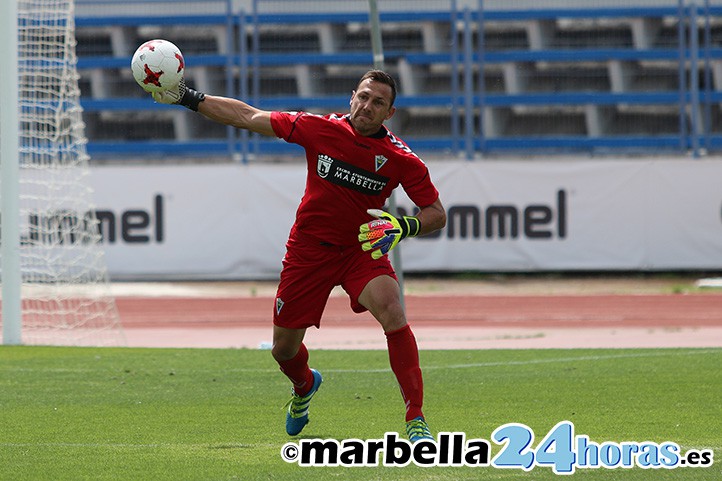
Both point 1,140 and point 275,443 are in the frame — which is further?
point 1,140

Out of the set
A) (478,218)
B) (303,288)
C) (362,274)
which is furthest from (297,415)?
(478,218)

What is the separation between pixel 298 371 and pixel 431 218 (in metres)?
1.36

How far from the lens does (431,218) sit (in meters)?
7.60

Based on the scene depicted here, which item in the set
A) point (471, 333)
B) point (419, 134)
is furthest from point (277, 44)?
point (471, 333)

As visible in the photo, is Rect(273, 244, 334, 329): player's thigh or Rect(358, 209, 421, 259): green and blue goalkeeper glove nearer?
Rect(358, 209, 421, 259): green and blue goalkeeper glove

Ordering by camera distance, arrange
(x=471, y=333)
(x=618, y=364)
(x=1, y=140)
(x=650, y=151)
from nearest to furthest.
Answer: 1. (x=618, y=364)
2. (x=1, y=140)
3. (x=471, y=333)
4. (x=650, y=151)

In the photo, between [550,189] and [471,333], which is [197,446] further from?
[550,189]

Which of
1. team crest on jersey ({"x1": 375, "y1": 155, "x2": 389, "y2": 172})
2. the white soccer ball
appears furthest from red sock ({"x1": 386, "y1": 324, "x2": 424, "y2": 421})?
the white soccer ball

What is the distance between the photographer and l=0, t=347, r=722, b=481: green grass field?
6570mm

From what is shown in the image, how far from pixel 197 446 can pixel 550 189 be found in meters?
17.2

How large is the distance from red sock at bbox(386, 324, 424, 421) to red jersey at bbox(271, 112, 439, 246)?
73cm

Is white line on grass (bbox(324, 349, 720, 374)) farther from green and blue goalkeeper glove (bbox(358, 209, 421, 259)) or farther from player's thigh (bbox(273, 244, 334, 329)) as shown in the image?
green and blue goalkeeper glove (bbox(358, 209, 421, 259))

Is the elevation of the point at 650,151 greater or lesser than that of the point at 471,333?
greater

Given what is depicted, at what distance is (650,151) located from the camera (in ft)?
83.8
